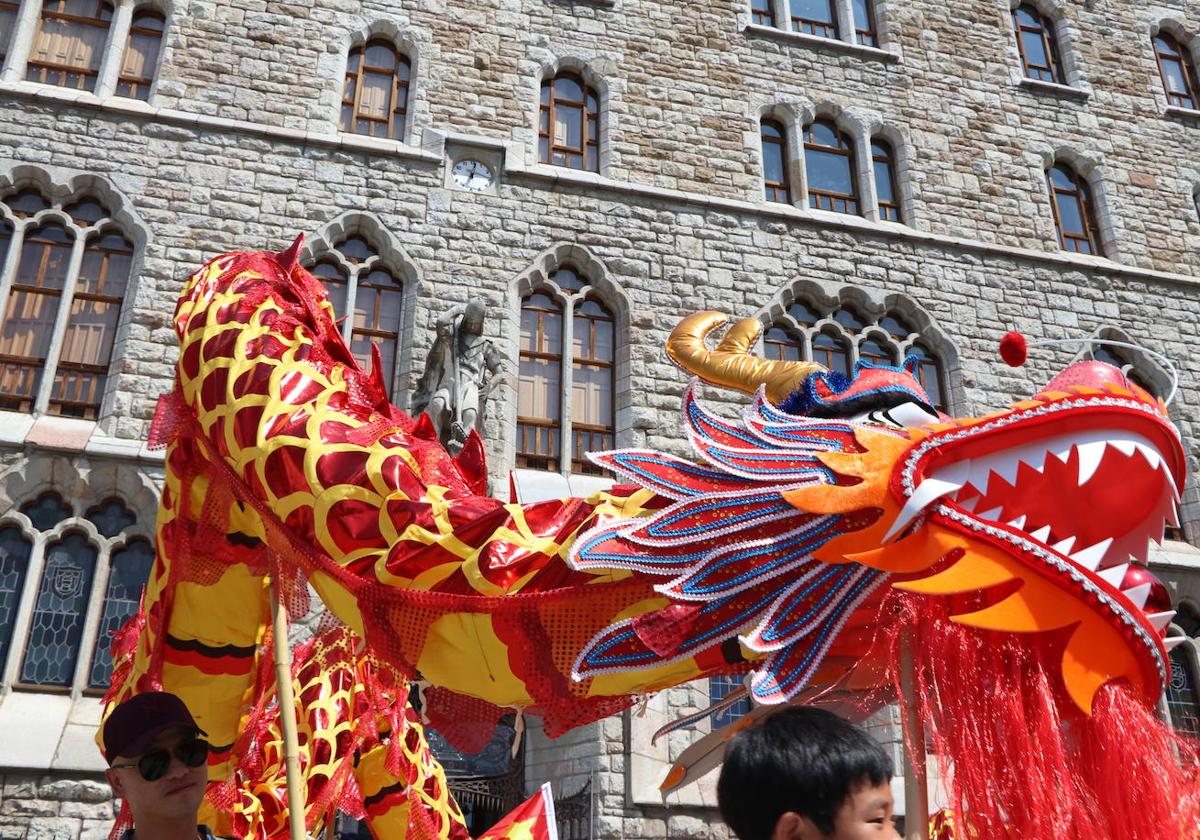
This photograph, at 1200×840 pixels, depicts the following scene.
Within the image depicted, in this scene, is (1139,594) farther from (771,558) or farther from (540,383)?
(540,383)

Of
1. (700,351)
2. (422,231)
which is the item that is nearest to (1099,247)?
(422,231)

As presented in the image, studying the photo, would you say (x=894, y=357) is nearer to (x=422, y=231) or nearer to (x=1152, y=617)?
(x=422, y=231)

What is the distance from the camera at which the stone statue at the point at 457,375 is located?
7.16 m

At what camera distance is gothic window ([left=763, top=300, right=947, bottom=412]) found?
9.49 m

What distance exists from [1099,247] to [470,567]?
36.0 feet

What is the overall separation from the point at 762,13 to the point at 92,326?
7.92 m

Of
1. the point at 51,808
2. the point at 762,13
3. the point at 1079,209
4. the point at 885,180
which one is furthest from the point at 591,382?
the point at 1079,209

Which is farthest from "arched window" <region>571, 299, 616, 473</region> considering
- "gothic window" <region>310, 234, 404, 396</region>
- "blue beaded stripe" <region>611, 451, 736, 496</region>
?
"blue beaded stripe" <region>611, 451, 736, 496</region>

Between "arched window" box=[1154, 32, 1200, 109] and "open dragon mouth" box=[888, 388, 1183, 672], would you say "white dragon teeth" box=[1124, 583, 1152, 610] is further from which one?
"arched window" box=[1154, 32, 1200, 109]

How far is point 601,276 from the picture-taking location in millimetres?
9180

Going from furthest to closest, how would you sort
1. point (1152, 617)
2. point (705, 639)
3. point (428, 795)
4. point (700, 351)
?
point (428, 795) < point (700, 351) < point (705, 639) < point (1152, 617)

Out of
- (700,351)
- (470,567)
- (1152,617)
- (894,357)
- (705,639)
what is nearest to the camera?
(1152,617)

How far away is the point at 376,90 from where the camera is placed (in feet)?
32.0

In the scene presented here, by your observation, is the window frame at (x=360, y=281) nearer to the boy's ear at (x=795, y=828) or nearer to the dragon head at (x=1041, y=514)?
the dragon head at (x=1041, y=514)
